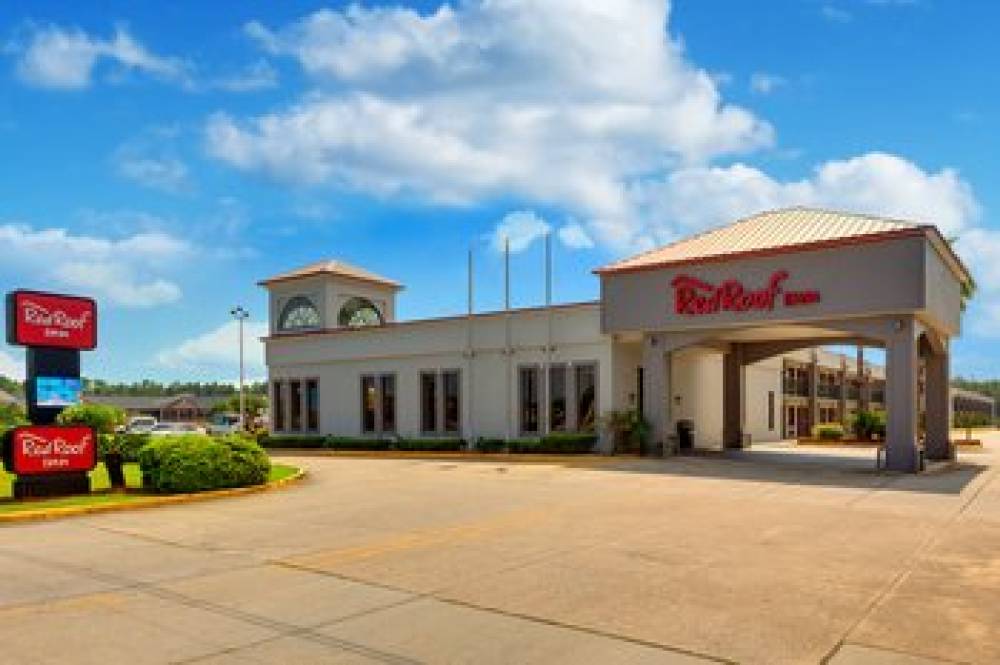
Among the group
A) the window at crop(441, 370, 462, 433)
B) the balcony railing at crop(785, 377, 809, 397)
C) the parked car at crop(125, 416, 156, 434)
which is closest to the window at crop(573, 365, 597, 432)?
the window at crop(441, 370, 462, 433)

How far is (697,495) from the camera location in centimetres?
1838

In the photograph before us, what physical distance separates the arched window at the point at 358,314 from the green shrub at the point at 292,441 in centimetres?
644

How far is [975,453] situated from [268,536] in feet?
106

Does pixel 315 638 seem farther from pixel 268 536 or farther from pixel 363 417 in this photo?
pixel 363 417

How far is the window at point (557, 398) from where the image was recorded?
31219 millimetres

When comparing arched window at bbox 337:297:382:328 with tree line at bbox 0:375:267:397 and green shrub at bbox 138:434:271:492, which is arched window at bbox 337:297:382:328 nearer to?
green shrub at bbox 138:434:271:492

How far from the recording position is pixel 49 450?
17766mm

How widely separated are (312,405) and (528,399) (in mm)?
13205

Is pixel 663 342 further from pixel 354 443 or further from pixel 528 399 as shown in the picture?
pixel 354 443

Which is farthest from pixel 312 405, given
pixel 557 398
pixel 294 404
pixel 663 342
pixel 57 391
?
pixel 57 391

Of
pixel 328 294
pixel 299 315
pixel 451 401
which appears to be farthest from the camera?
pixel 299 315

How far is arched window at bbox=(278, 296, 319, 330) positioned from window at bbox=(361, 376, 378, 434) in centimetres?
640

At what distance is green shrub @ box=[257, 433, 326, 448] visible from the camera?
38219 millimetres

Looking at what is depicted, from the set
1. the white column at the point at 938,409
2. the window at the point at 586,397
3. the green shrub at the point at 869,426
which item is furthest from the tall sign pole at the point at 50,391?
the green shrub at the point at 869,426
